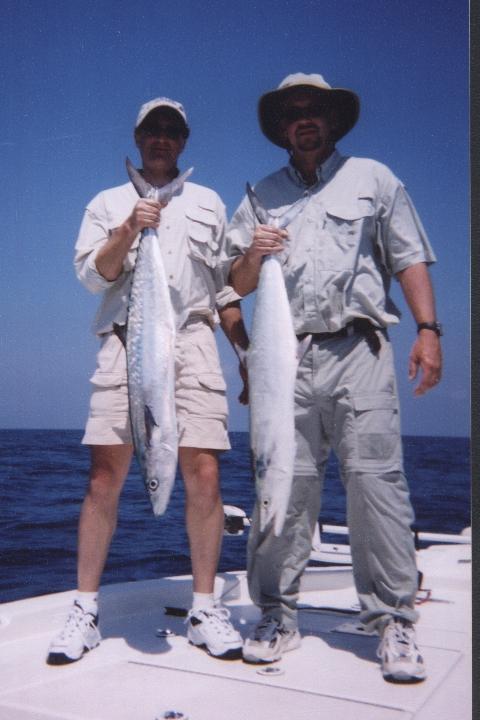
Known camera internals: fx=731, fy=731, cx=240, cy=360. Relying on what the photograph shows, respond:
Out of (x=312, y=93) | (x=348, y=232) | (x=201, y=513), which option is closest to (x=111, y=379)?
(x=201, y=513)

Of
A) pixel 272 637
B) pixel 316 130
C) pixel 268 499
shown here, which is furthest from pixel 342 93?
pixel 272 637

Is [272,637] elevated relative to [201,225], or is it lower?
lower

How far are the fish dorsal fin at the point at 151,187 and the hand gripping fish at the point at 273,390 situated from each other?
0.43m

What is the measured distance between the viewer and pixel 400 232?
283 centimetres

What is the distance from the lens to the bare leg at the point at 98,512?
9.45 feet

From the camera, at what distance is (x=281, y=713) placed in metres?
2.26

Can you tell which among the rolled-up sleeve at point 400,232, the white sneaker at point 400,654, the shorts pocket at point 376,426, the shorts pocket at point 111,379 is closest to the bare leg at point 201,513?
the shorts pocket at point 111,379

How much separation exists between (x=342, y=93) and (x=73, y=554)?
7.37 metres

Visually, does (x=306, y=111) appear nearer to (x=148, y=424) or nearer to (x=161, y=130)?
(x=161, y=130)

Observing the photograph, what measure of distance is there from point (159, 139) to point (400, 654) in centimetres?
222

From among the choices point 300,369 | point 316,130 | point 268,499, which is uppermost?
point 316,130

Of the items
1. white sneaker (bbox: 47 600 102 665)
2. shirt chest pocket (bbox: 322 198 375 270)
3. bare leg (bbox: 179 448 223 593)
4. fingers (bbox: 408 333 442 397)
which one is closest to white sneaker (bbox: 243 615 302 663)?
bare leg (bbox: 179 448 223 593)

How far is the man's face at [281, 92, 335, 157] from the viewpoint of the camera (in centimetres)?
294

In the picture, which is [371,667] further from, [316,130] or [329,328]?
[316,130]
